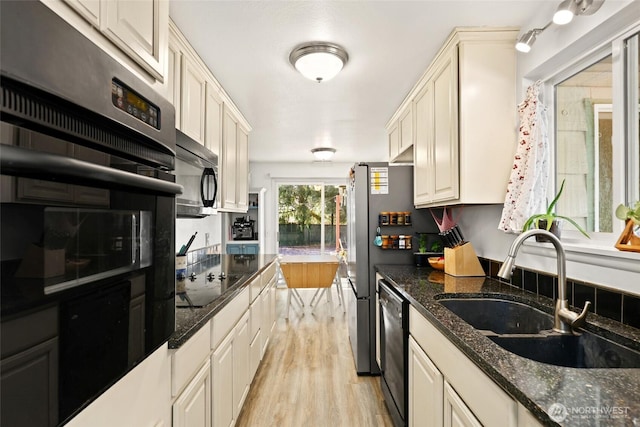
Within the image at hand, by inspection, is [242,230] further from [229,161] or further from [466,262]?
[466,262]

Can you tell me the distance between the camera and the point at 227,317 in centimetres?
182

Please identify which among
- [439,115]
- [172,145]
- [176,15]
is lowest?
[172,145]

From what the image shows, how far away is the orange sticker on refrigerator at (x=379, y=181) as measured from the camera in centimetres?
299

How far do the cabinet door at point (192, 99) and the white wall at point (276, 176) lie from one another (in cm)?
407

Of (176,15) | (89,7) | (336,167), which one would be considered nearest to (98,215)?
(89,7)

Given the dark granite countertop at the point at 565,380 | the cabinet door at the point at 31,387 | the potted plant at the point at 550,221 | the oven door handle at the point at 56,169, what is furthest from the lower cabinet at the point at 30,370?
the potted plant at the point at 550,221

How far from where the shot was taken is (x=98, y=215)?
2.01ft

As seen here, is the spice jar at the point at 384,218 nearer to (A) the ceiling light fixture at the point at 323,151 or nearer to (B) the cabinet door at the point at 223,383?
(B) the cabinet door at the point at 223,383

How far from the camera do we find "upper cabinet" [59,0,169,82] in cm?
67

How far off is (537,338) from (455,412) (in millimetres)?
426

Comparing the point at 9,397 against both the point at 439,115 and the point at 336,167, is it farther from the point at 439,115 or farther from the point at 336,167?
the point at 336,167

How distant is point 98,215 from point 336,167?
607cm

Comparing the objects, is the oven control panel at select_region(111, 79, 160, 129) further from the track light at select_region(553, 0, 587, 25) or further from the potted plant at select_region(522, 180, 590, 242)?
the potted plant at select_region(522, 180, 590, 242)

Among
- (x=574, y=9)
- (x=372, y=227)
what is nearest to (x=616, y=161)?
(x=574, y=9)
